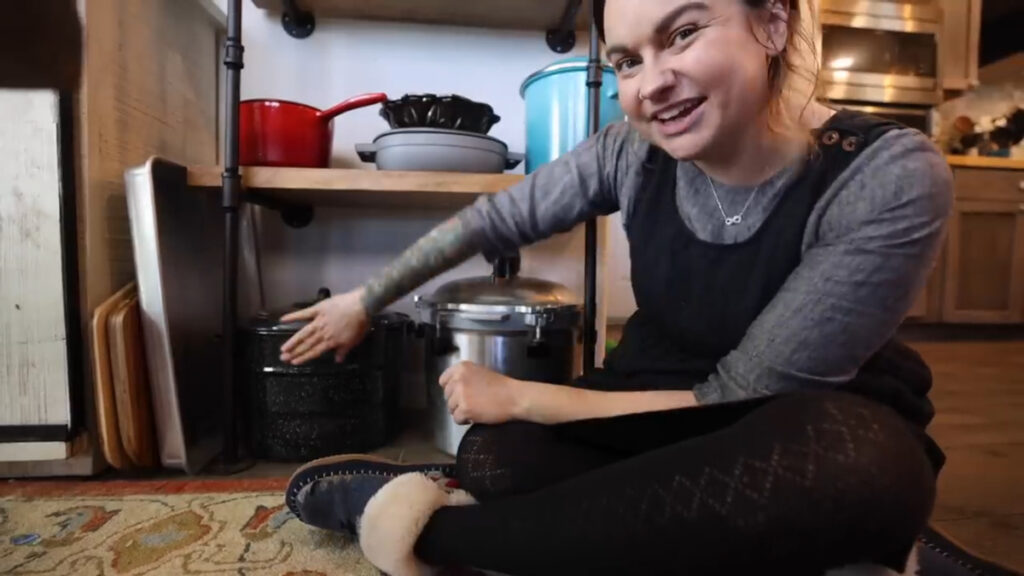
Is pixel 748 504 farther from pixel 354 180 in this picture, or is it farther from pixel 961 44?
pixel 961 44

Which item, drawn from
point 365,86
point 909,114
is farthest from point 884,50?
point 365,86

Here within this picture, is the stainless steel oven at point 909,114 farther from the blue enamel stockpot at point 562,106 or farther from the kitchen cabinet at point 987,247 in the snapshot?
the blue enamel stockpot at point 562,106

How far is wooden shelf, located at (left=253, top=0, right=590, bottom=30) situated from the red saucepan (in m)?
0.27

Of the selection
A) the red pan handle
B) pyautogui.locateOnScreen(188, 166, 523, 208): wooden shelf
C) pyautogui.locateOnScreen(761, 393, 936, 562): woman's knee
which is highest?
the red pan handle

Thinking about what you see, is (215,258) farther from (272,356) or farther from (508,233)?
(508,233)

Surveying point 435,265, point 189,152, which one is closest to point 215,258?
point 189,152

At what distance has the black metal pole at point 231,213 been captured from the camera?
3.14 ft

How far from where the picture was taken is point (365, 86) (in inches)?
51.1

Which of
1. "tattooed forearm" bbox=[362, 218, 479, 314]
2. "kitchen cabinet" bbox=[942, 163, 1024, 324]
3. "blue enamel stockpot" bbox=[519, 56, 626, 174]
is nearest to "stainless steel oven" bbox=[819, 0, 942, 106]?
"kitchen cabinet" bbox=[942, 163, 1024, 324]

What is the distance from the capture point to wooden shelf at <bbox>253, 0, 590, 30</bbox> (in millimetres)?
1190

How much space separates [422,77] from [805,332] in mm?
1038

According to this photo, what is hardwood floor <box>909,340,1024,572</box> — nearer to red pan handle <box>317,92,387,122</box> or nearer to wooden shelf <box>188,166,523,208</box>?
wooden shelf <box>188,166,523,208</box>

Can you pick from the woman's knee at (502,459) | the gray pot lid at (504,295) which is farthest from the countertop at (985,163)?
the woman's knee at (502,459)

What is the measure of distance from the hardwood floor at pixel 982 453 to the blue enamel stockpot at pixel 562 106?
825 millimetres
